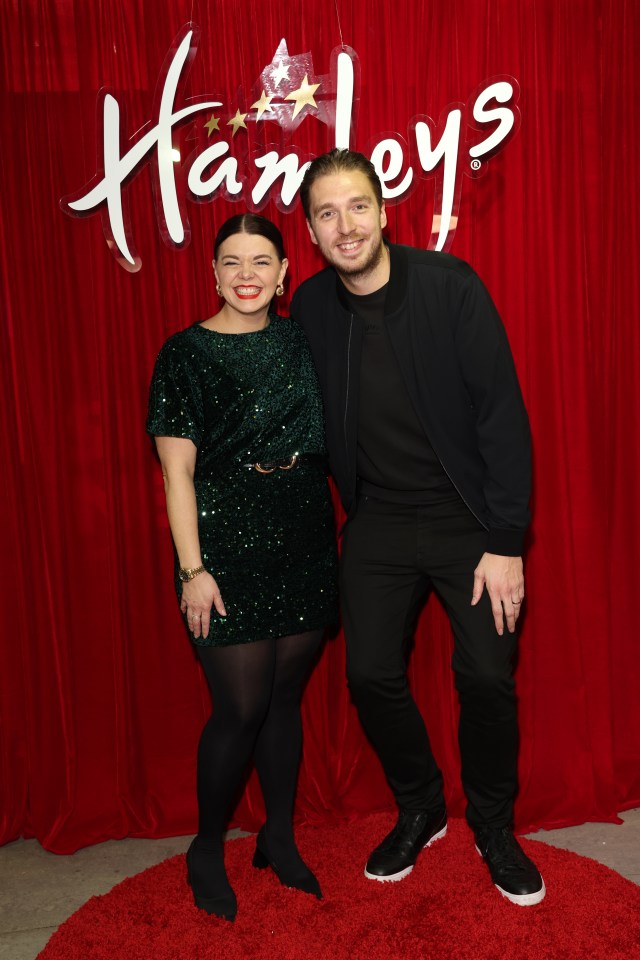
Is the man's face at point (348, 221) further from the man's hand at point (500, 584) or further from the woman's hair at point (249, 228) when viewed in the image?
the man's hand at point (500, 584)

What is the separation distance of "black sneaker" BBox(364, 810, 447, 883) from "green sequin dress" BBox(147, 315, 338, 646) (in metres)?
0.74

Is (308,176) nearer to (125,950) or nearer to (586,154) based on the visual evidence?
(586,154)

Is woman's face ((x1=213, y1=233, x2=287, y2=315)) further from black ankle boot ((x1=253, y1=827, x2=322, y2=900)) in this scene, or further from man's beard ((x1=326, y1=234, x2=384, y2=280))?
black ankle boot ((x1=253, y1=827, x2=322, y2=900))

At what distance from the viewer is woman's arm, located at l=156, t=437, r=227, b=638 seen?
7.77 feet

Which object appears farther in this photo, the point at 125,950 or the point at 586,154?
the point at 586,154

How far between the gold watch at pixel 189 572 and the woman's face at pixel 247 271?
2.27 ft

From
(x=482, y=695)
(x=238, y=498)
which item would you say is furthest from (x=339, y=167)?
(x=482, y=695)

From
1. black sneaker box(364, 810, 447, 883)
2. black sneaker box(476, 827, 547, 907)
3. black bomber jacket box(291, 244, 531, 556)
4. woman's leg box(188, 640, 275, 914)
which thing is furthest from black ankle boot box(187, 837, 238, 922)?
black bomber jacket box(291, 244, 531, 556)

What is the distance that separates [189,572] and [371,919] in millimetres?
1052

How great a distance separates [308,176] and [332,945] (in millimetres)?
2026

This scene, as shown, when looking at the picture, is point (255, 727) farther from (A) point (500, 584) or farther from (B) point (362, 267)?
(B) point (362, 267)

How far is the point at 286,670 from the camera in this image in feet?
8.30

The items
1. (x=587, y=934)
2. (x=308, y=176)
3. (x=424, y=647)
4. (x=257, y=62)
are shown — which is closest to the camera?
(x=587, y=934)

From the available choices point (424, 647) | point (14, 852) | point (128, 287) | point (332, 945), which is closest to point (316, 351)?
point (128, 287)
